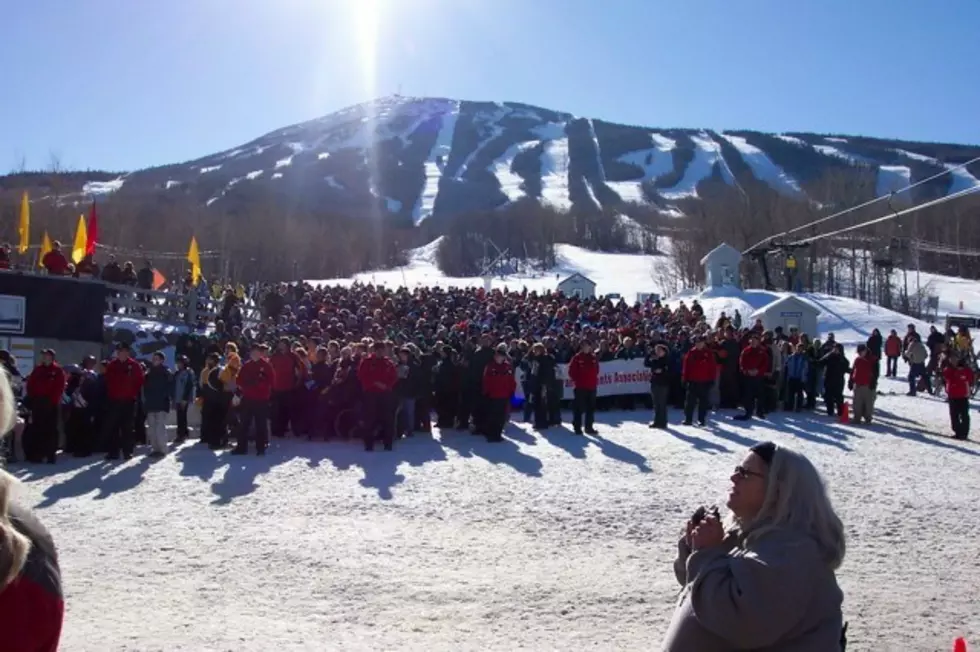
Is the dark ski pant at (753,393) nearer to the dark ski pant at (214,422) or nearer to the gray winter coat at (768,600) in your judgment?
the dark ski pant at (214,422)

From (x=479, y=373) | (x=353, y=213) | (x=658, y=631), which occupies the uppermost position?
(x=353, y=213)

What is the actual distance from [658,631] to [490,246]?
10985 cm

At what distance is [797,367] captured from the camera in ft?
66.3

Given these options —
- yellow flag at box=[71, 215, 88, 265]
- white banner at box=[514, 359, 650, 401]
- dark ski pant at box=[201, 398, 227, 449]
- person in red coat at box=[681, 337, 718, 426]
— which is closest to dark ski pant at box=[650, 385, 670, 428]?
person in red coat at box=[681, 337, 718, 426]

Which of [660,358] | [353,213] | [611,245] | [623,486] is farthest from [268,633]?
[353,213]

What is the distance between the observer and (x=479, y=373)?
16547 mm

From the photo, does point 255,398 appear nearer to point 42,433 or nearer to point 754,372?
point 42,433

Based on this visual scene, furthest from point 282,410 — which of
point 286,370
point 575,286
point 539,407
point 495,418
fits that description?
point 575,286

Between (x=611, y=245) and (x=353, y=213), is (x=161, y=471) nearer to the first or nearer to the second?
(x=611, y=245)

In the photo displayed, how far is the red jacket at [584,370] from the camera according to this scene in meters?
16.2

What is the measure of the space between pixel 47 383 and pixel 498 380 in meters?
7.12

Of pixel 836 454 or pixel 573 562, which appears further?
pixel 836 454

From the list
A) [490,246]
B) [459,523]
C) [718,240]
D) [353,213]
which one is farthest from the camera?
[353,213]

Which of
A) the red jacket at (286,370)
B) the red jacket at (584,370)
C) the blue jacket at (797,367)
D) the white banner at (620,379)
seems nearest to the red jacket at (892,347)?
the blue jacket at (797,367)
